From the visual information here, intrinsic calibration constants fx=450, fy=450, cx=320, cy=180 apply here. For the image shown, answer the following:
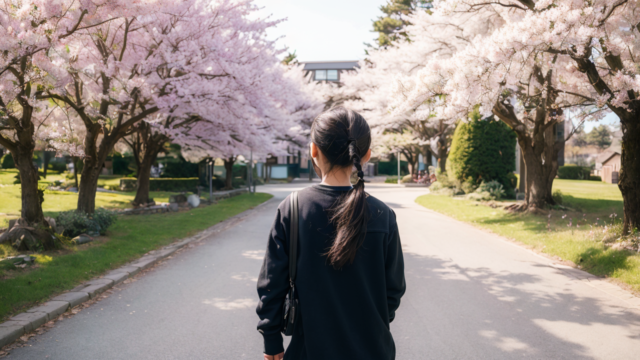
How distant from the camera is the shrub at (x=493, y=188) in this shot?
19.0 meters

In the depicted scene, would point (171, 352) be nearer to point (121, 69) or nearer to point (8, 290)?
point (8, 290)

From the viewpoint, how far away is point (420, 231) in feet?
38.9

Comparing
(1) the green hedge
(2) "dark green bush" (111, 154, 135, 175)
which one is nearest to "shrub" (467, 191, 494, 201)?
(1) the green hedge

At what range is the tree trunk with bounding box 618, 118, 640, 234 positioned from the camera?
8297mm

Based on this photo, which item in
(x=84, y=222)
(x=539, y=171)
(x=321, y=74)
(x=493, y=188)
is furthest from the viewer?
(x=321, y=74)

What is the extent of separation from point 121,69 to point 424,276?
8351mm

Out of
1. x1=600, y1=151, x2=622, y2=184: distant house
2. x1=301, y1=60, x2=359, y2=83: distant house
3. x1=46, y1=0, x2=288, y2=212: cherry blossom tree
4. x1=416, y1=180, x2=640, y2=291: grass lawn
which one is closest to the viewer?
x1=416, y1=180, x2=640, y2=291: grass lawn

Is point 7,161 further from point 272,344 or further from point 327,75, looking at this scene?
point 272,344

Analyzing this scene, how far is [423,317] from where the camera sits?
16.7ft

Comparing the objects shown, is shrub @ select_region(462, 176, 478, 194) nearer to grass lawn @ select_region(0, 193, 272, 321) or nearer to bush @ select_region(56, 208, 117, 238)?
grass lawn @ select_region(0, 193, 272, 321)

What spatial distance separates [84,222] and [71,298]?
176 inches

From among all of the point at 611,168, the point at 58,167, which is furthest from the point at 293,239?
the point at 58,167

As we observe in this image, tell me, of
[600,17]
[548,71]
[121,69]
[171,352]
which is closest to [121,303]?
[171,352]

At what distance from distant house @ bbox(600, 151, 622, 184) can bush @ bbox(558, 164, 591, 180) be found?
4.66 ft
